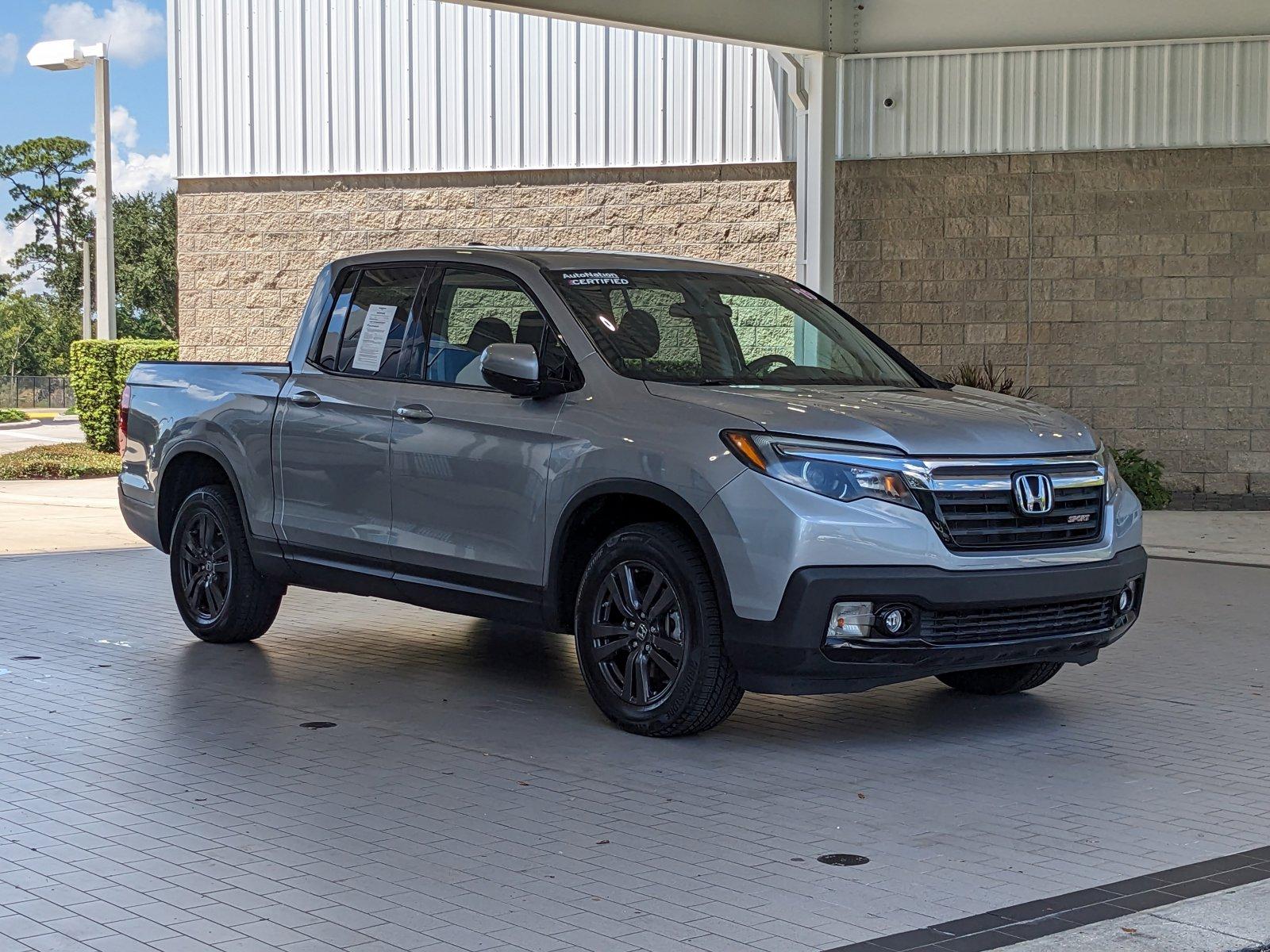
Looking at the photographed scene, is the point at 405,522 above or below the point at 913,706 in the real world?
above

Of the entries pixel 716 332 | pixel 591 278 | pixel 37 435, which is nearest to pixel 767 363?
pixel 716 332

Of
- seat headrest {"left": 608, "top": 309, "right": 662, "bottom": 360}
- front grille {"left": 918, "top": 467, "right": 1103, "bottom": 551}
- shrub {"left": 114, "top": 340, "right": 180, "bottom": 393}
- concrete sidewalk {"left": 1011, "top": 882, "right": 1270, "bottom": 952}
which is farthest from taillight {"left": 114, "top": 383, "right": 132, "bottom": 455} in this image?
shrub {"left": 114, "top": 340, "right": 180, "bottom": 393}

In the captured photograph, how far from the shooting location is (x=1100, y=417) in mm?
17656

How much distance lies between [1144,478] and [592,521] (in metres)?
10.9

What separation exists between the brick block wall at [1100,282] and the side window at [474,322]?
10652 mm

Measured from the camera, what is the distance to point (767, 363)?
7773mm

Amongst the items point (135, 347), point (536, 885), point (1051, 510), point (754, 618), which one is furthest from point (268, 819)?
point (135, 347)

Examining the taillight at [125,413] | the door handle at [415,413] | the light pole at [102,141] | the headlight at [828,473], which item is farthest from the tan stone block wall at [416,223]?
the headlight at [828,473]

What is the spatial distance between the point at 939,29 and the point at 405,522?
11757mm

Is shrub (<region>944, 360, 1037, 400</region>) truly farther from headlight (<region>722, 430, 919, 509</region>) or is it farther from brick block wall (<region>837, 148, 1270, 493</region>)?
headlight (<region>722, 430, 919, 509</region>)

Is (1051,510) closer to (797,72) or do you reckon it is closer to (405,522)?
(405,522)

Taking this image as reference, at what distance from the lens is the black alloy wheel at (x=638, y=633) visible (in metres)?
6.85

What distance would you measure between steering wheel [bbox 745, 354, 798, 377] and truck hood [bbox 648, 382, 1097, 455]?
0.33 m

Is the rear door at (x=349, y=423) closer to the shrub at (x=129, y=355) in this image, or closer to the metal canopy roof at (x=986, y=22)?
the metal canopy roof at (x=986, y=22)
